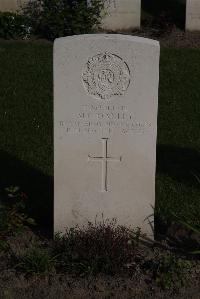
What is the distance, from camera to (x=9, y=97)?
34.8ft

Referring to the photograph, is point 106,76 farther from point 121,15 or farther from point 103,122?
point 121,15

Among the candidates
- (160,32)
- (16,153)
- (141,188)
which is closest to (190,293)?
(141,188)

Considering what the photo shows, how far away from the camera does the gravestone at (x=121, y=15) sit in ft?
48.2

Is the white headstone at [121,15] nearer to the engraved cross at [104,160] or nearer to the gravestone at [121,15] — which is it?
the gravestone at [121,15]

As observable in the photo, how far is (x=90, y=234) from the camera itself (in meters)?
6.11

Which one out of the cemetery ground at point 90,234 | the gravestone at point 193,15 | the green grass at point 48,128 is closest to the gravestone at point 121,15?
the gravestone at point 193,15

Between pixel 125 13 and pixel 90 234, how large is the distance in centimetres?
936

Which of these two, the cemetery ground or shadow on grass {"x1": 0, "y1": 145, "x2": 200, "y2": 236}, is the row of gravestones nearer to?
the cemetery ground

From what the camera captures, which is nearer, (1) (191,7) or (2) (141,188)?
(2) (141,188)

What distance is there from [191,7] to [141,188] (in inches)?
356

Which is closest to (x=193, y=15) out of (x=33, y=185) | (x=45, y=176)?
(x=45, y=176)

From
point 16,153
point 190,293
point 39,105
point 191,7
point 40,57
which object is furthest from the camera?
point 191,7

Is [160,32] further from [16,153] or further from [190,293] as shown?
[190,293]

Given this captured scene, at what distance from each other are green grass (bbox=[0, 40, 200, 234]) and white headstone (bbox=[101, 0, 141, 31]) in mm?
1720
